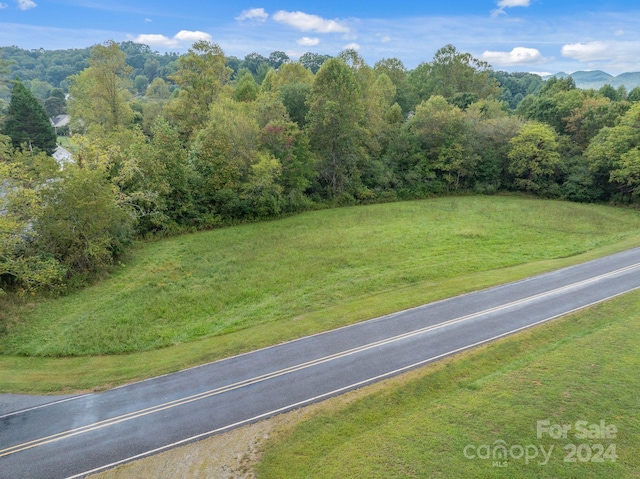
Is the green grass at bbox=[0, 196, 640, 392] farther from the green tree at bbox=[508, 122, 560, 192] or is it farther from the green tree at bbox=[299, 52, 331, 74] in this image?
the green tree at bbox=[299, 52, 331, 74]

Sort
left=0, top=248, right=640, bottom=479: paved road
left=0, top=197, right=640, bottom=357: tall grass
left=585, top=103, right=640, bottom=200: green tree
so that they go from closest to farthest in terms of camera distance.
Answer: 1. left=0, top=248, right=640, bottom=479: paved road
2. left=0, top=197, right=640, bottom=357: tall grass
3. left=585, top=103, right=640, bottom=200: green tree

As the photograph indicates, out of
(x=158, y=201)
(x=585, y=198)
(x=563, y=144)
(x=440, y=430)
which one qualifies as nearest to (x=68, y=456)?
(x=440, y=430)

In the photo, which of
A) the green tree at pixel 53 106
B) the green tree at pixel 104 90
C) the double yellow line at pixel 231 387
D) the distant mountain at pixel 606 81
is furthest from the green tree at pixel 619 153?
the green tree at pixel 53 106

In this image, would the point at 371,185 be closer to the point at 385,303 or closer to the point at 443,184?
the point at 443,184

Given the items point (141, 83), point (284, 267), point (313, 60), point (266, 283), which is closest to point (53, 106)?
point (141, 83)

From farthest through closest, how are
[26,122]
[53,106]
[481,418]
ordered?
[53,106] → [26,122] → [481,418]

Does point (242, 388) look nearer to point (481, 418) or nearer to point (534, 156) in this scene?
point (481, 418)

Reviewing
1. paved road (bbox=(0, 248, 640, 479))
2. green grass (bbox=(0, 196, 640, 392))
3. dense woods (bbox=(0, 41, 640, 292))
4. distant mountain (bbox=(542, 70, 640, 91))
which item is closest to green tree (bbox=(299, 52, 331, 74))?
dense woods (bbox=(0, 41, 640, 292))
